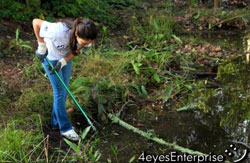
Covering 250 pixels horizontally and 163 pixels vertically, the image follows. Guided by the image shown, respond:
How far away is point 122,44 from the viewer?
21.9ft

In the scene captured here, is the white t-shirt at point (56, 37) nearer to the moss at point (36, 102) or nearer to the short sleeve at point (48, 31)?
the short sleeve at point (48, 31)

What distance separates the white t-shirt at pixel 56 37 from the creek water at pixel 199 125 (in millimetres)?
1190

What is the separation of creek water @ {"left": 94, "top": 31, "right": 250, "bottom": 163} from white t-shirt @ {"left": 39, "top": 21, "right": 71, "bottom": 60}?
1190 mm

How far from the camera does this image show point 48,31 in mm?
3416

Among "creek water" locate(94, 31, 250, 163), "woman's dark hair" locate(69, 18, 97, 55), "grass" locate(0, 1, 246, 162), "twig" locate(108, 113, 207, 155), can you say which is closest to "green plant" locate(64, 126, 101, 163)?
"grass" locate(0, 1, 246, 162)

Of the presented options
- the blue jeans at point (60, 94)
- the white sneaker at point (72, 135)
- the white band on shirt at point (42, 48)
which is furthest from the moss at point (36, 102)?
the white band on shirt at point (42, 48)

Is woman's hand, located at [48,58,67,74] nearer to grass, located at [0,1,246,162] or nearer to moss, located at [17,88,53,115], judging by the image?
grass, located at [0,1,246,162]

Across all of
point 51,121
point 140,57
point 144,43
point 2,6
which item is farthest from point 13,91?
point 144,43

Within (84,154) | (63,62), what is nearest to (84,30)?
(63,62)

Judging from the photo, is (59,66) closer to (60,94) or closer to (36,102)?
(60,94)

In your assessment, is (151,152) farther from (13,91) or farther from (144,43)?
(144,43)

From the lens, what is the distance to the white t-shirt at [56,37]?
3.40 m

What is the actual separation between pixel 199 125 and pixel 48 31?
2239 mm

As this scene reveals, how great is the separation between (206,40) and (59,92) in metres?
4.44
